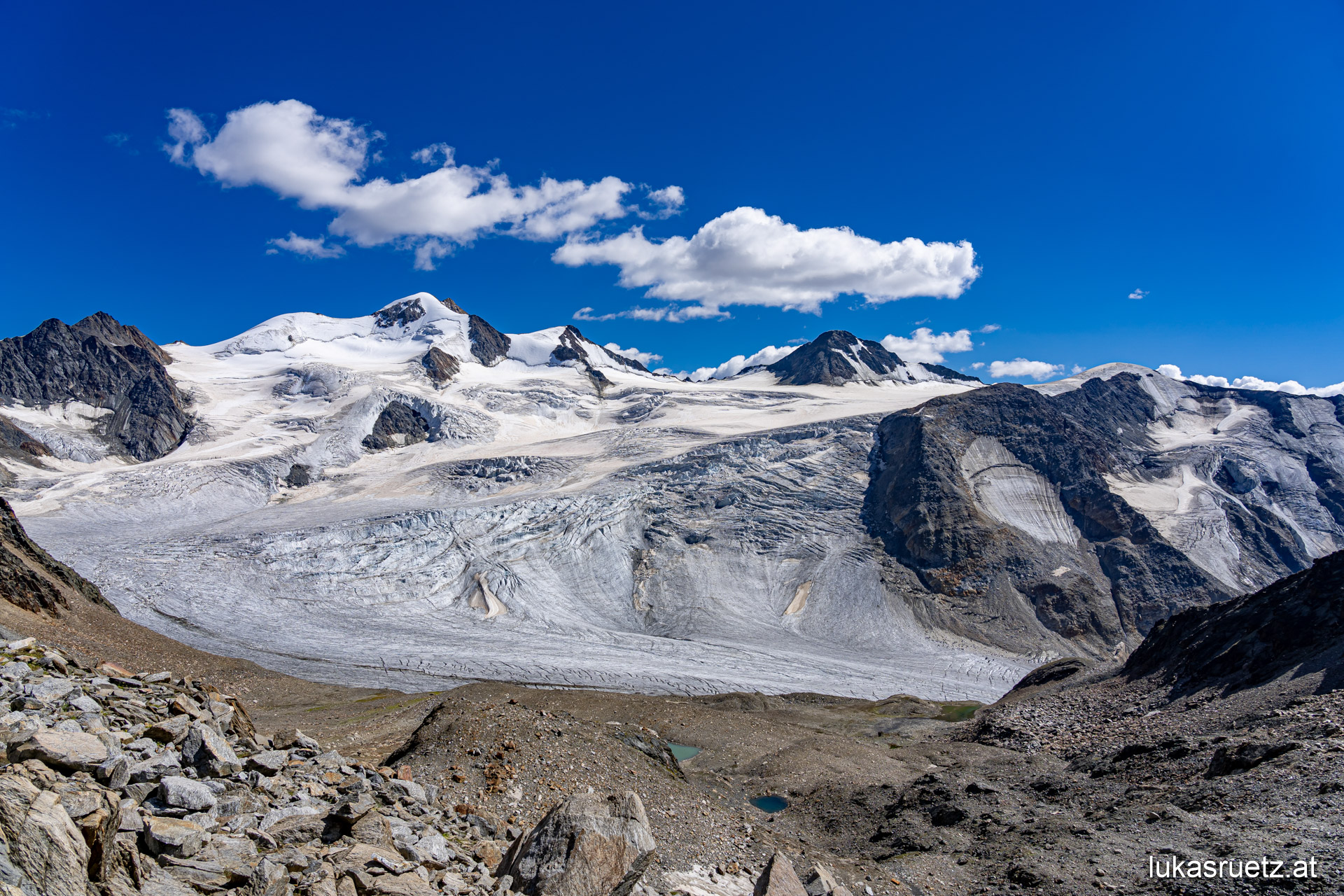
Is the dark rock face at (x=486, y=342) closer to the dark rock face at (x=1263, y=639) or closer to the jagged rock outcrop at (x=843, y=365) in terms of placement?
the jagged rock outcrop at (x=843, y=365)

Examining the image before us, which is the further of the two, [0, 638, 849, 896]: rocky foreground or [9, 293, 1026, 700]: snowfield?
[9, 293, 1026, 700]: snowfield

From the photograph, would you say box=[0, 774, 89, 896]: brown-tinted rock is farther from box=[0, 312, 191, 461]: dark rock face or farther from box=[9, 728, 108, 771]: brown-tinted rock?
box=[0, 312, 191, 461]: dark rock face

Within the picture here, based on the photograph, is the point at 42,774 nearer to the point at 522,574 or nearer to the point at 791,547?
the point at 522,574

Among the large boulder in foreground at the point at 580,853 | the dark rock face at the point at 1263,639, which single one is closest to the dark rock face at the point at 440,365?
the dark rock face at the point at 1263,639

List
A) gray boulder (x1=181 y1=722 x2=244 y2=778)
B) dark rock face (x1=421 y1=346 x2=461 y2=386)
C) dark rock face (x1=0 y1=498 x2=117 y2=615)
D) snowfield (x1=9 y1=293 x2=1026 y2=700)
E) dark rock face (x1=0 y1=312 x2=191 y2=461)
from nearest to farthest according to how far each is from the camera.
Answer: gray boulder (x1=181 y1=722 x2=244 y2=778)
dark rock face (x1=0 y1=498 x2=117 y2=615)
snowfield (x1=9 y1=293 x2=1026 y2=700)
dark rock face (x1=0 y1=312 x2=191 y2=461)
dark rock face (x1=421 y1=346 x2=461 y2=386)

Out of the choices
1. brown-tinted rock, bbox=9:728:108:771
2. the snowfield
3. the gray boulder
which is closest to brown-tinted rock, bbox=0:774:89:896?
brown-tinted rock, bbox=9:728:108:771

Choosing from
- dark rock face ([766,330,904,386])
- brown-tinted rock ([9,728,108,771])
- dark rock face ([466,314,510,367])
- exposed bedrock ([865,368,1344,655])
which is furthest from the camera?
dark rock face ([466,314,510,367])

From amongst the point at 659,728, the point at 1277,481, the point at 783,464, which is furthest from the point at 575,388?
the point at 659,728
